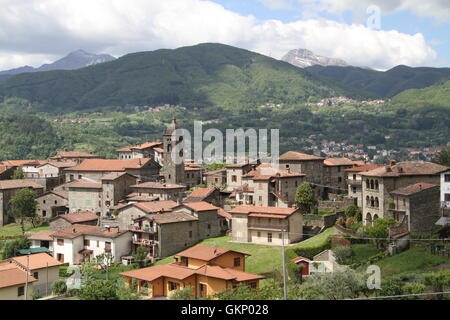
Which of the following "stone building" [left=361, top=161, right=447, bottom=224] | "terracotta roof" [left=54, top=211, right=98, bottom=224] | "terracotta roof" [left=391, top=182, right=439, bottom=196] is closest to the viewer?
"terracotta roof" [left=391, top=182, right=439, bottom=196]

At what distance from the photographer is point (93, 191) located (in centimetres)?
6938

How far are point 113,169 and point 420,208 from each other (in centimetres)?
4640

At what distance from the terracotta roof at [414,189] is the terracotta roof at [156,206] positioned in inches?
961

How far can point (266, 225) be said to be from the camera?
5122cm

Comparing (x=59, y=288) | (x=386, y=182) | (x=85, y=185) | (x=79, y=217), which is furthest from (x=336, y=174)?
(x=59, y=288)

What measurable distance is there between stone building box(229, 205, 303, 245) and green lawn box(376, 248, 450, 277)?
37.9ft

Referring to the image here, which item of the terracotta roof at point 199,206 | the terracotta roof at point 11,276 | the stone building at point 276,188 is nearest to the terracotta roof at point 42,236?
the terracotta roof at point 199,206

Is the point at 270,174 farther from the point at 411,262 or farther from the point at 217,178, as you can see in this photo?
the point at 411,262

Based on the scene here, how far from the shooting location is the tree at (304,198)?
55656 millimetres

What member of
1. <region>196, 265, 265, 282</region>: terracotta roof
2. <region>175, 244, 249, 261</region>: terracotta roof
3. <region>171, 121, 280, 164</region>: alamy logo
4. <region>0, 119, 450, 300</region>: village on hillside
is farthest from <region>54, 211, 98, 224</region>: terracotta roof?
<region>171, 121, 280, 164</region>: alamy logo

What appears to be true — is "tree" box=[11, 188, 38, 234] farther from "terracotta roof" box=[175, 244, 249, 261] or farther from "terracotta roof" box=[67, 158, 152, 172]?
"terracotta roof" box=[175, 244, 249, 261]

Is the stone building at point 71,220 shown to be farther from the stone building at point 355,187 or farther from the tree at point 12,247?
the stone building at point 355,187

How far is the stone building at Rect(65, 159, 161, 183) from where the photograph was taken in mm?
77125
